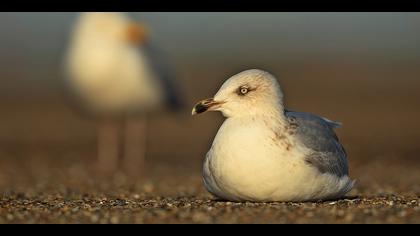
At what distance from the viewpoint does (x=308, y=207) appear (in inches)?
266

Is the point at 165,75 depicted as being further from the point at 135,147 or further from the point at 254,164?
the point at 254,164

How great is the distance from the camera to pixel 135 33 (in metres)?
15.5

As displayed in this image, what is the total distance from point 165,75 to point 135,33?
89 centimetres

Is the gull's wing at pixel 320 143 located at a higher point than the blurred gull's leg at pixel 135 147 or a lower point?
higher

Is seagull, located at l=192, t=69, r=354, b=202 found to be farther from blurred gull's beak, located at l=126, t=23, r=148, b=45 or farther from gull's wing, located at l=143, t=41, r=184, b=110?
blurred gull's beak, located at l=126, t=23, r=148, b=45

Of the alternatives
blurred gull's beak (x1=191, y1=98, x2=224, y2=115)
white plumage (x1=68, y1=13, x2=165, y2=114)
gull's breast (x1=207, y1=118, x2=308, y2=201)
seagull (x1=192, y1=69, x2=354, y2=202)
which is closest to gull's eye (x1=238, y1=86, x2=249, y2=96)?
seagull (x1=192, y1=69, x2=354, y2=202)

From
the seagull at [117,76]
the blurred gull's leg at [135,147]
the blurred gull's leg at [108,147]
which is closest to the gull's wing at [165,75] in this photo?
the seagull at [117,76]

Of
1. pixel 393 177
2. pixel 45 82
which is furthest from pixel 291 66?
pixel 393 177

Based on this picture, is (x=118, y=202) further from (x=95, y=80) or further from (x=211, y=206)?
(x=95, y=80)

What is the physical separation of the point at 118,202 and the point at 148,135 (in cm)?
1174

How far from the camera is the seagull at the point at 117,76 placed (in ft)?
48.6

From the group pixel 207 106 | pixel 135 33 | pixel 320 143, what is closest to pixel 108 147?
pixel 135 33

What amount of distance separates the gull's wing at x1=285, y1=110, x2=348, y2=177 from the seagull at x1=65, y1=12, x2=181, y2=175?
682 centimetres

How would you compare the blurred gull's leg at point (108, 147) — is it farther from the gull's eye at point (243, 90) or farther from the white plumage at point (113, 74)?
the gull's eye at point (243, 90)
